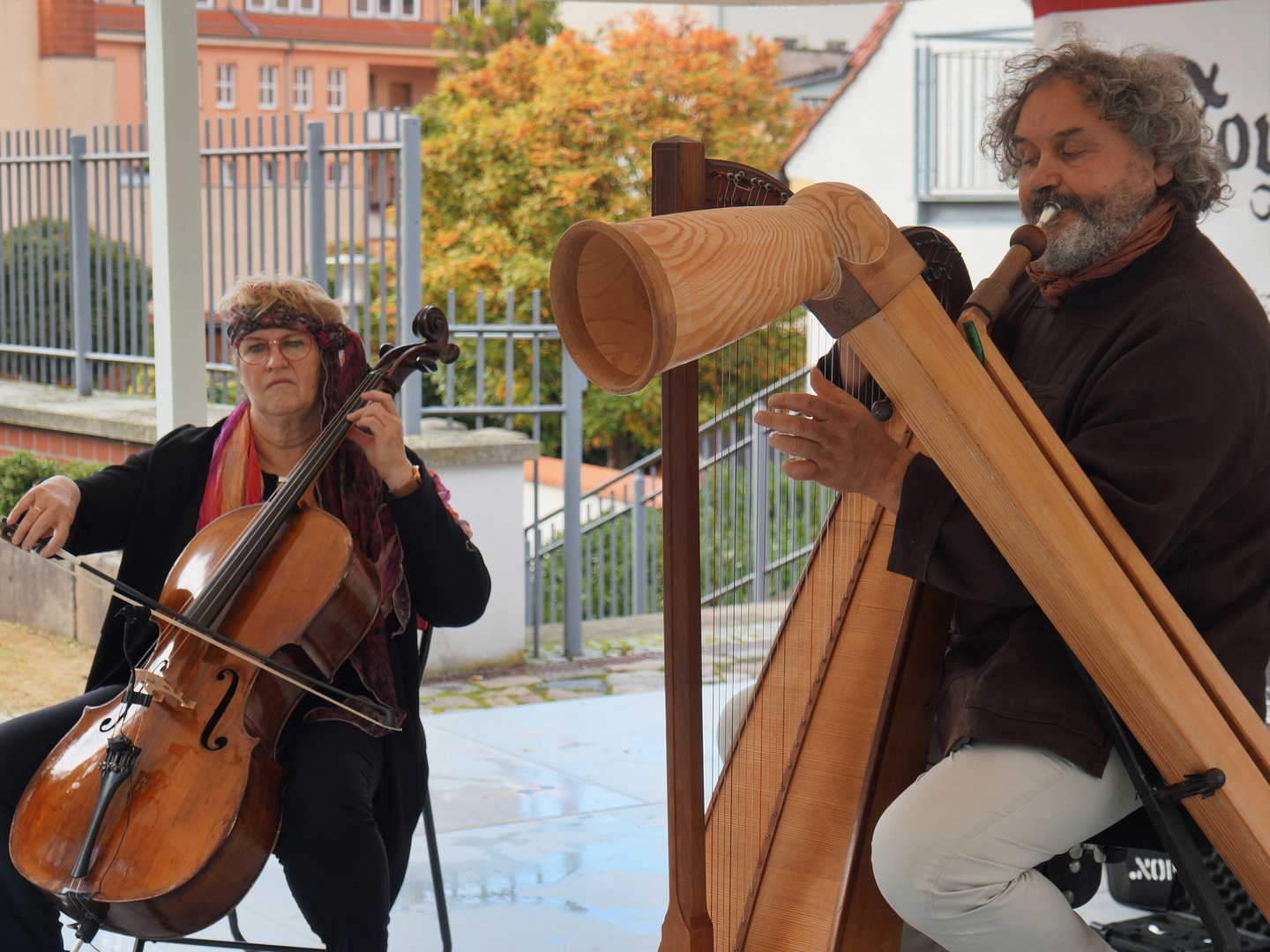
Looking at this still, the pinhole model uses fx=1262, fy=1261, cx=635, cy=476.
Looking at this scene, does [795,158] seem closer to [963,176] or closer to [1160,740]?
[963,176]

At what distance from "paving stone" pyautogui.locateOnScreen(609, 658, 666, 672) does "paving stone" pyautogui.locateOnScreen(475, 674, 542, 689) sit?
14.9 inches

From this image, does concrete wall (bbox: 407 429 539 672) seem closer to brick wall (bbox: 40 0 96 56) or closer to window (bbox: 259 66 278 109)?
brick wall (bbox: 40 0 96 56)

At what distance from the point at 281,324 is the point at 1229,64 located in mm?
2535

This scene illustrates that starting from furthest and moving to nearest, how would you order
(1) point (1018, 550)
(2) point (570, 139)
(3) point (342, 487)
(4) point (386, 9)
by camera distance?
(4) point (386, 9) → (2) point (570, 139) → (3) point (342, 487) → (1) point (1018, 550)

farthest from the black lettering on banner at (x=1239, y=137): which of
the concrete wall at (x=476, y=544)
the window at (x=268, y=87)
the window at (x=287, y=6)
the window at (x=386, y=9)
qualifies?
the window at (x=386, y=9)

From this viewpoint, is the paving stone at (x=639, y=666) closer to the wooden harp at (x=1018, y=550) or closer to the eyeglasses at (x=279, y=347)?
the eyeglasses at (x=279, y=347)

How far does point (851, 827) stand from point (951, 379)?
2.56 feet

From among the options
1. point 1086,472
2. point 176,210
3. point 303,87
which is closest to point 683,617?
point 1086,472

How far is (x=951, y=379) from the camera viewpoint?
1.21m

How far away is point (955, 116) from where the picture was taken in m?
12.4

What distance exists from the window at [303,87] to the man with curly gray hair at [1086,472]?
23.5 meters

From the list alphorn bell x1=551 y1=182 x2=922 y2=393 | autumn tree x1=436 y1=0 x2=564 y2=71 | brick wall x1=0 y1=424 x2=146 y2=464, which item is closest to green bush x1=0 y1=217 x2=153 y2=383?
brick wall x1=0 y1=424 x2=146 y2=464

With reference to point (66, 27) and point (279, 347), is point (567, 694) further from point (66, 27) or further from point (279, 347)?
point (66, 27)

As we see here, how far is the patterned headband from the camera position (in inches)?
82.1
